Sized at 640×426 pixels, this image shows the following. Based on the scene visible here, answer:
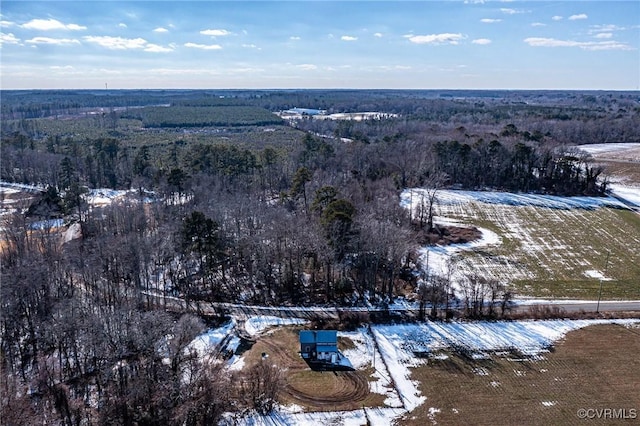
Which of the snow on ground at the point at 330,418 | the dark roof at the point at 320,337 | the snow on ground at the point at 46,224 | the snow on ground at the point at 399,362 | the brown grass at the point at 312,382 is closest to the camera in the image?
the snow on ground at the point at 330,418

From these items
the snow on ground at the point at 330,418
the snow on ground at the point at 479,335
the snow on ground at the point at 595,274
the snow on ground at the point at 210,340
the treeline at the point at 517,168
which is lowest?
the snow on ground at the point at 330,418

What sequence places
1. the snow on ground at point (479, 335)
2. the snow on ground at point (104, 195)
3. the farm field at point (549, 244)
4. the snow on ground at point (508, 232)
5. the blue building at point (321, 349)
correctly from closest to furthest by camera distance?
1. the blue building at point (321, 349)
2. the snow on ground at point (479, 335)
3. the farm field at point (549, 244)
4. the snow on ground at point (508, 232)
5. the snow on ground at point (104, 195)

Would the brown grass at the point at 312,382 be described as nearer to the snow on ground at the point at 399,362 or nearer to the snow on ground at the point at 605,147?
the snow on ground at the point at 399,362

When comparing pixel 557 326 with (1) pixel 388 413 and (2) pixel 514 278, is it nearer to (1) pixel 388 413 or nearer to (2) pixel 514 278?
(2) pixel 514 278

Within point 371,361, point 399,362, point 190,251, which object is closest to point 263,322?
point 371,361

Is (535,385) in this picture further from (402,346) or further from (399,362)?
(402,346)

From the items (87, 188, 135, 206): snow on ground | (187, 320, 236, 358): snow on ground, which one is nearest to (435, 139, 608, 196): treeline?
(87, 188, 135, 206): snow on ground

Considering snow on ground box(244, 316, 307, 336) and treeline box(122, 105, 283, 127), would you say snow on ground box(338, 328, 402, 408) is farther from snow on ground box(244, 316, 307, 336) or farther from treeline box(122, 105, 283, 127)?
treeline box(122, 105, 283, 127)

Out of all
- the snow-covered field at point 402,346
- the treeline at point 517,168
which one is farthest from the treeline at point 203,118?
the snow-covered field at point 402,346
